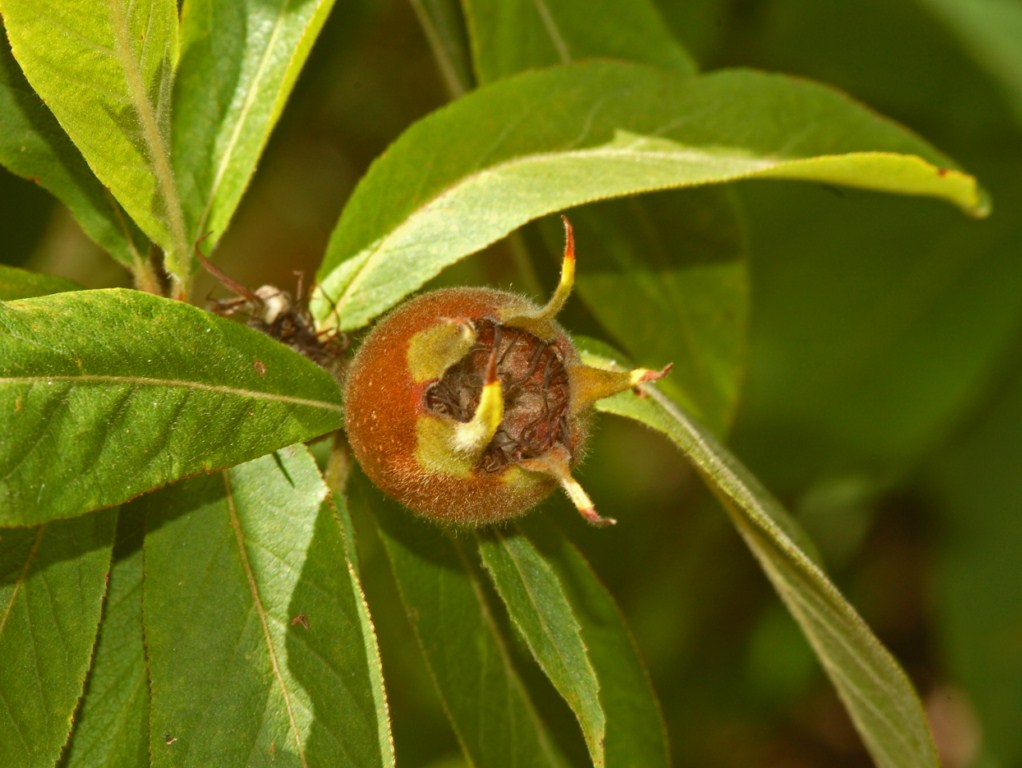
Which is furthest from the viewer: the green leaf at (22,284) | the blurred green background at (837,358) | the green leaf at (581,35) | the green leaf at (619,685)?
the blurred green background at (837,358)

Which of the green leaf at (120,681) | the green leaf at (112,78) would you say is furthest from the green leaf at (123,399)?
the green leaf at (120,681)

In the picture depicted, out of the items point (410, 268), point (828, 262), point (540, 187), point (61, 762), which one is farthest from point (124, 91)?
point (828, 262)

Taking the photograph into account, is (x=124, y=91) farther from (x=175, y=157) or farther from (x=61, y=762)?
(x=61, y=762)

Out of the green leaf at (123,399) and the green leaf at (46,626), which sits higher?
the green leaf at (123,399)

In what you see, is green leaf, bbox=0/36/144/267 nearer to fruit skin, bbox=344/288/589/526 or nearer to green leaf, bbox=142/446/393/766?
green leaf, bbox=142/446/393/766

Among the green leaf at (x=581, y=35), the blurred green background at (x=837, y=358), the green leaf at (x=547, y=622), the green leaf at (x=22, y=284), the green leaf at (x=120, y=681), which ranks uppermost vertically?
the green leaf at (x=22, y=284)

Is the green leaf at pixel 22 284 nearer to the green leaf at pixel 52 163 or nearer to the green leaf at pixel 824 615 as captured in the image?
the green leaf at pixel 52 163
